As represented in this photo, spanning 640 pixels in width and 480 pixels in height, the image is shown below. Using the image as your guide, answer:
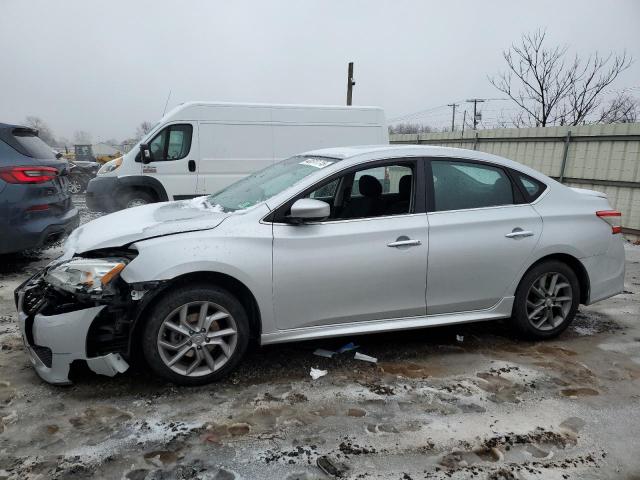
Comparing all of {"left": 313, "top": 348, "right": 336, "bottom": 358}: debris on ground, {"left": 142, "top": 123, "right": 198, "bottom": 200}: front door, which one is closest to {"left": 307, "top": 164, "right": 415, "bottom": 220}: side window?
{"left": 313, "top": 348, "right": 336, "bottom": 358}: debris on ground

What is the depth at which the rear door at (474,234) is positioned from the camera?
375 cm

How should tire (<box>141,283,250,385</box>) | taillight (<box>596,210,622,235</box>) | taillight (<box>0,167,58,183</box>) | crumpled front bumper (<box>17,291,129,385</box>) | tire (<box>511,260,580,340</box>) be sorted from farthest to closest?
taillight (<box>0,167,58,183</box>), taillight (<box>596,210,622,235</box>), tire (<box>511,260,580,340</box>), tire (<box>141,283,250,385</box>), crumpled front bumper (<box>17,291,129,385</box>)

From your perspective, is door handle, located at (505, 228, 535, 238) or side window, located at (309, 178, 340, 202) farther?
door handle, located at (505, 228, 535, 238)

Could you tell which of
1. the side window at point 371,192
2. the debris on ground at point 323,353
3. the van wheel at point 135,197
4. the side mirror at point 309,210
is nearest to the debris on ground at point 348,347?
the debris on ground at point 323,353

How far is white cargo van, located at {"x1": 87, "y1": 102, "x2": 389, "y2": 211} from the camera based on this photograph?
30.8ft

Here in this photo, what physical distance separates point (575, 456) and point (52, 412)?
298cm

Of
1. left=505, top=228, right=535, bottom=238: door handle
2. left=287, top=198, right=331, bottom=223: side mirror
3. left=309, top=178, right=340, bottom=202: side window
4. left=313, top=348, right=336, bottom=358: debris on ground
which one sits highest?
left=309, top=178, right=340, bottom=202: side window

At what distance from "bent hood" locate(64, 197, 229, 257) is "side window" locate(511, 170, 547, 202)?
2.45 m

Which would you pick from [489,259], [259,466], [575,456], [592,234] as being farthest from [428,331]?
[259,466]

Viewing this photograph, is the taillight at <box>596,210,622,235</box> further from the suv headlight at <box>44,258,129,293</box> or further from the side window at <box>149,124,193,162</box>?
the side window at <box>149,124,193,162</box>

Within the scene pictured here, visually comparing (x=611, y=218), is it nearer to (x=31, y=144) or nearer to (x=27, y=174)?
(x=27, y=174)

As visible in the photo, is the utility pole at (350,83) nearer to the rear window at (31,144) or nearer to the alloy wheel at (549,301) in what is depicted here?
the rear window at (31,144)

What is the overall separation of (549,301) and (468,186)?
1.20m

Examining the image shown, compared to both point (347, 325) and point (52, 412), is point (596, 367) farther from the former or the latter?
point (52, 412)
